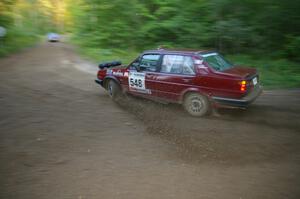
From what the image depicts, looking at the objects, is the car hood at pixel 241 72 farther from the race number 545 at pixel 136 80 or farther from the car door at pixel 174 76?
the race number 545 at pixel 136 80

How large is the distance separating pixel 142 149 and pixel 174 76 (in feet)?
9.04

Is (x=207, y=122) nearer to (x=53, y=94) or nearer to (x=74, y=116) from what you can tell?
(x=74, y=116)

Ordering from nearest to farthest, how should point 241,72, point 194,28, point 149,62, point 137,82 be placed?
point 241,72 < point 149,62 < point 137,82 < point 194,28

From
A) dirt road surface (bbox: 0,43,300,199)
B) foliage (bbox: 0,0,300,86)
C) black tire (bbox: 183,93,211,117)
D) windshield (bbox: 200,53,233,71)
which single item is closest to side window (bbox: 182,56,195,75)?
windshield (bbox: 200,53,233,71)

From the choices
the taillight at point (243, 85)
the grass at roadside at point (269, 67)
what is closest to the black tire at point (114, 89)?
the taillight at point (243, 85)

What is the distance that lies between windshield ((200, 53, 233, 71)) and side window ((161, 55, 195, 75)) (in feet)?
1.23

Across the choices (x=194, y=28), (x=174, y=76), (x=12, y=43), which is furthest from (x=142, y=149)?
(x=12, y=43)

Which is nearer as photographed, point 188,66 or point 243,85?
point 243,85

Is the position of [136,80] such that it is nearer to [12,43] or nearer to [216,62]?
[216,62]

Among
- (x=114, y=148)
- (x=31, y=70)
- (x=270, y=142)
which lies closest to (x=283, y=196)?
(x=270, y=142)

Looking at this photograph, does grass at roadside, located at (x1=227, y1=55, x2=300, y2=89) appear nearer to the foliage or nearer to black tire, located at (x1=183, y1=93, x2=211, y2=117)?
the foliage

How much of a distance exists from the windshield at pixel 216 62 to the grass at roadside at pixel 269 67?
3415mm

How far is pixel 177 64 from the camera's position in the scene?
9.03 metres

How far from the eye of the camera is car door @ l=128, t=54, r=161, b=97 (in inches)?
371
